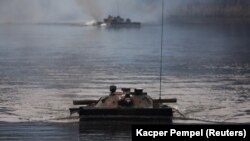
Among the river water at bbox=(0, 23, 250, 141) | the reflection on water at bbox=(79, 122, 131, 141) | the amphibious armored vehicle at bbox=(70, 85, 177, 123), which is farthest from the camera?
the river water at bbox=(0, 23, 250, 141)

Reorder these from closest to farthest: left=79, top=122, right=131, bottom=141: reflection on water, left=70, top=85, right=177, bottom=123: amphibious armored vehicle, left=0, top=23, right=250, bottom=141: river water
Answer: left=79, top=122, right=131, bottom=141: reflection on water
left=70, top=85, right=177, bottom=123: amphibious armored vehicle
left=0, top=23, right=250, bottom=141: river water

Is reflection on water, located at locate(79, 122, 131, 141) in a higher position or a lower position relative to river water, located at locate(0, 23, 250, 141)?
lower

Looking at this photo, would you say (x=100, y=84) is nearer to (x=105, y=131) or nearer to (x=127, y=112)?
(x=127, y=112)

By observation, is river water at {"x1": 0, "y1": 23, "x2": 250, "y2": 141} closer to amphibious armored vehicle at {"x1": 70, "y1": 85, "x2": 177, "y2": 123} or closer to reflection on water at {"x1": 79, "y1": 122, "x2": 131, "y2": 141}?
reflection on water at {"x1": 79, "y1": 122, "x2": 131, "y2": 141}

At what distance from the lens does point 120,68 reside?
306 feet

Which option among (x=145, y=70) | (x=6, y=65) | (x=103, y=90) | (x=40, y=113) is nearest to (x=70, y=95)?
(x=103, y=90)

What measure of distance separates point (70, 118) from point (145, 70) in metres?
40.5

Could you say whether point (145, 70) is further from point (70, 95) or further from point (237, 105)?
point (237, 105)

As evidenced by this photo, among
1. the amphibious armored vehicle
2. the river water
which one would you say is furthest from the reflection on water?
the amphibious armored vehicle

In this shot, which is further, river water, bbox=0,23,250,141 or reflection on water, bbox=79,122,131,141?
river water, bbox=0,23,250,141

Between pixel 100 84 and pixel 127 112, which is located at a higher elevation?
pixel 100 84

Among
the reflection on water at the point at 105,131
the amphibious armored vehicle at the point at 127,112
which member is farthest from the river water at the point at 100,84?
the amphibious armored vehicle at the point at 127,112

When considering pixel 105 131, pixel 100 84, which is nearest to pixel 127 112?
pixel 105 131

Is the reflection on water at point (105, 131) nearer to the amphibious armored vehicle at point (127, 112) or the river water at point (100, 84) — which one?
the river water at point (100, 84)
